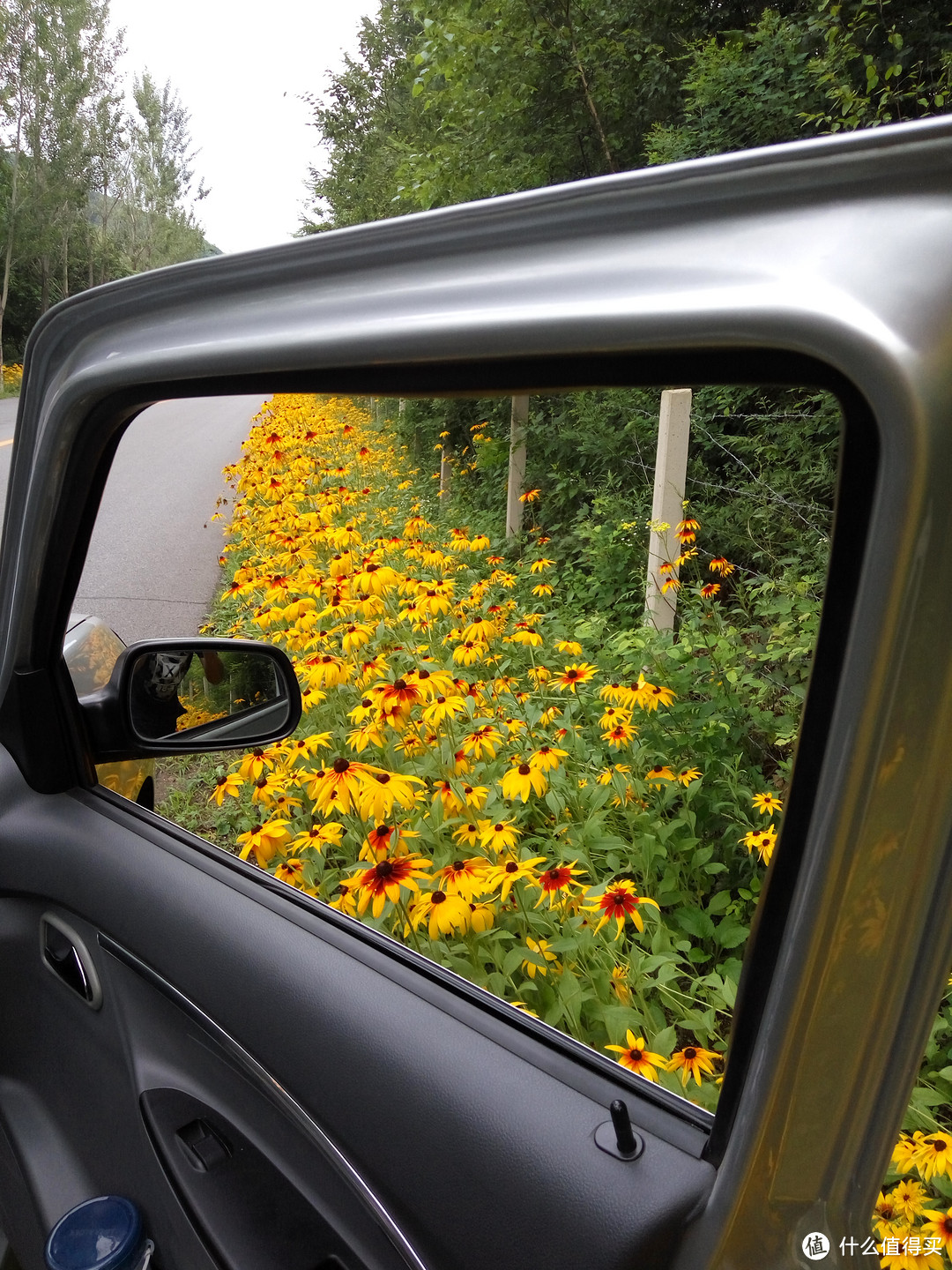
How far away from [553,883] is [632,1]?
28.5ft

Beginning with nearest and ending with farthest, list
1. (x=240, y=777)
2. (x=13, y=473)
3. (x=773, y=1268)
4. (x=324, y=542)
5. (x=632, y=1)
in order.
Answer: (x=773, y=1268)
(x=13, y=473)
(x=240, y=777)
(x=324, y=542)
(x=632, y=1)

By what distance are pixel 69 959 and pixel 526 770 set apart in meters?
1.04

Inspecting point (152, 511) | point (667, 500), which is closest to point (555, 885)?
point (152, 511)

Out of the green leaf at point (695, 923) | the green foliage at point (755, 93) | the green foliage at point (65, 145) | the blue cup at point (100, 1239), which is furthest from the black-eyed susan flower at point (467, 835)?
the green foliage at point (65, 145)

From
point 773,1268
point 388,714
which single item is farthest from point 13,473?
point 388,714

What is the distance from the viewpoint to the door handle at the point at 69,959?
3.81 feet

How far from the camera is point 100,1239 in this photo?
3.11 ft

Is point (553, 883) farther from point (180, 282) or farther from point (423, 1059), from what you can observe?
point (180, 282)

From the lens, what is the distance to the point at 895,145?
0.41 m

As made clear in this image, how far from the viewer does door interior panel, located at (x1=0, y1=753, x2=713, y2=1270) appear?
0.71 m

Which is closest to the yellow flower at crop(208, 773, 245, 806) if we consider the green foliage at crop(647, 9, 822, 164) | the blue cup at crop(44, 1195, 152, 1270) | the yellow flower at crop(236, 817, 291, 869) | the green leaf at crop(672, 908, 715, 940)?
the yellow flower at crop(236, 817, 291, 869)

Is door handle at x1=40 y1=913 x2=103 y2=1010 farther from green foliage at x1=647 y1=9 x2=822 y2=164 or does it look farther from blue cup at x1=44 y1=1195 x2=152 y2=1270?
green foliage at x1=647 y1=9 x2=822 y2=164

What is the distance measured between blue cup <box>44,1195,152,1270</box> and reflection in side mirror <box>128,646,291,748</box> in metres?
0.58

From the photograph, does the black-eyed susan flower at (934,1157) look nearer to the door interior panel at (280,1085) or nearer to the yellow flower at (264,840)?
the door interior panel at (280,1085)
